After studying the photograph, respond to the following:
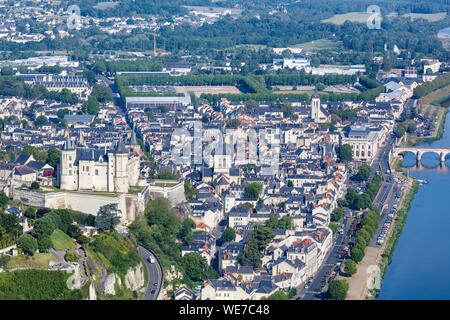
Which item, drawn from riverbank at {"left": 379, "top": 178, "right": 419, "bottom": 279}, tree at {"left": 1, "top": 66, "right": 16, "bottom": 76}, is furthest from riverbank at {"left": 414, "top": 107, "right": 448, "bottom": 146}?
tree at {"left": 1, "top": 66, "right": 16, "bottom": 76}

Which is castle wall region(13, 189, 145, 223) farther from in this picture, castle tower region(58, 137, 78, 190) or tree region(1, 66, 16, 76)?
tree region(1, 66, 16, 76)

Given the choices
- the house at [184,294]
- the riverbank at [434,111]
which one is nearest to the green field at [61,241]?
the house at [184,294]

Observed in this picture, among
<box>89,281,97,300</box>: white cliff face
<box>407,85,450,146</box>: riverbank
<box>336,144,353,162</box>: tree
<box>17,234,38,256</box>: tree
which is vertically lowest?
<box>407,85,450,146</box>: riverbank

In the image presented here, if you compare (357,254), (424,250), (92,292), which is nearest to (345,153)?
(424,250)

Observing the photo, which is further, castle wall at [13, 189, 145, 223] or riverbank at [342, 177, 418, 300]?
castle wall at [13, 189, 145, 223]

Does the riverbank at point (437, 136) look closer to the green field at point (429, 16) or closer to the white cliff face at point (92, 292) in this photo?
the white cliff face at point (92, 292)

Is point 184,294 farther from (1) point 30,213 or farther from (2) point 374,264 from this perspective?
(2) point 374,264

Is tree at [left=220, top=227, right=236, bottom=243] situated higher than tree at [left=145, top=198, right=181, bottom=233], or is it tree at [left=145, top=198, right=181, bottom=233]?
tree at [left=145, top=198, right=181, bottom=233]
